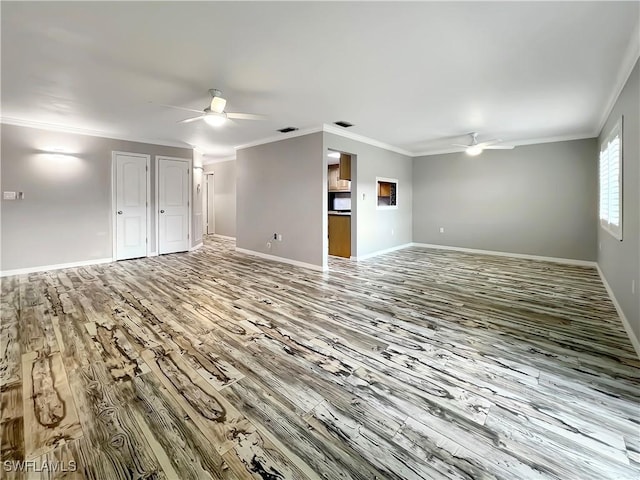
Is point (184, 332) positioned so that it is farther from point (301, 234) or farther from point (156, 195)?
point (156, 195)

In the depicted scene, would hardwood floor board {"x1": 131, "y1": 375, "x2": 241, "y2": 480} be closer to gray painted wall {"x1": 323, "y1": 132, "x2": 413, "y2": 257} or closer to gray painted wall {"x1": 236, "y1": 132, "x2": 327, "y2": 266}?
gray painted wall {"x1": 236, "y1": 132, "x2": 327, "y2": 266}

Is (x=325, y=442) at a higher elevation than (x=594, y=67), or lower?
lower

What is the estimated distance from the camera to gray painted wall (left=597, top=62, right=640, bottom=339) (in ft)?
8.71

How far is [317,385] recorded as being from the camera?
6.79 feet

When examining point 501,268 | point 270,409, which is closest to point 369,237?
point 501,268

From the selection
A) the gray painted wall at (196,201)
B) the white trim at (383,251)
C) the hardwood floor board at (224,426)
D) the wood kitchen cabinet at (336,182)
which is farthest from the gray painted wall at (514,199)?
the hardwood floor board at (224,426)

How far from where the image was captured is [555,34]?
2.41m

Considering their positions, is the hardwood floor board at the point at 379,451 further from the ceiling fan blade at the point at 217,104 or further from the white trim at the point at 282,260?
the white trim at the point at 282,260

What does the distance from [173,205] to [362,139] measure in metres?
4.60

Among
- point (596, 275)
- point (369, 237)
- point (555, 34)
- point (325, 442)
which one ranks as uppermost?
point (555, 34)

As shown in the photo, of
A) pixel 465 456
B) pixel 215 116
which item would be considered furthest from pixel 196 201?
pixel 465 456

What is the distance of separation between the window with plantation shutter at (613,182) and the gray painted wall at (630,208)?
0.16m

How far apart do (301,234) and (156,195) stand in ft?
11.5

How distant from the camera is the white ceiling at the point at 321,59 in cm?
215
